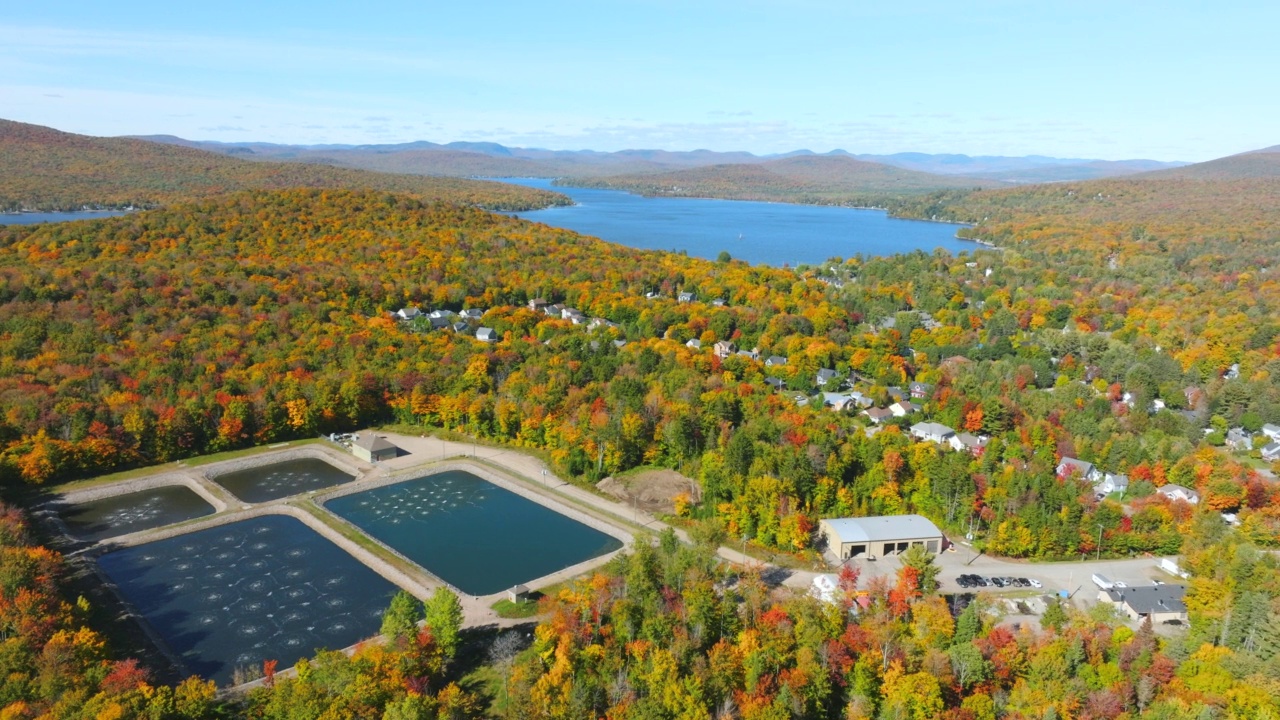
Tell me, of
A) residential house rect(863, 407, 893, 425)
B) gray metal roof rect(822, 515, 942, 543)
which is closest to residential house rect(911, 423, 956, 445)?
residential house rect(863, 407, 893, 425)

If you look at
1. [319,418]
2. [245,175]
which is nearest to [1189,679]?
[319,418]

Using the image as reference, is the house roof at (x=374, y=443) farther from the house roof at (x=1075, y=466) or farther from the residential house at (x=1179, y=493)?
the residential house at (x=1179, y=493)

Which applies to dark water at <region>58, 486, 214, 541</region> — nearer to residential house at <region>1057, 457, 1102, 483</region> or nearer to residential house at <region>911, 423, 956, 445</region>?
residential house at <region>911, 423, 956, 445</region>

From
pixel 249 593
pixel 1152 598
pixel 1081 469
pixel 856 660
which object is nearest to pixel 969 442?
pixel 1081 469

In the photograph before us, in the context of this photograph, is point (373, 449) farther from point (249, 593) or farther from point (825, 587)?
point (825, 587)

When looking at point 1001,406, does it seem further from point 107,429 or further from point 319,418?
point 107,429

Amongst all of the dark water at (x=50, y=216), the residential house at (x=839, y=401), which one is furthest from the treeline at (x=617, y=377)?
the dark water at (x=50, y=216)

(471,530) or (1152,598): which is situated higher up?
(1152,598)
